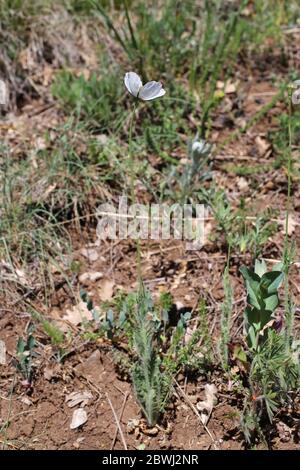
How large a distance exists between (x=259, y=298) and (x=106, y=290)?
32.3 inches

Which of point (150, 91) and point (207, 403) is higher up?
point (150, 91)

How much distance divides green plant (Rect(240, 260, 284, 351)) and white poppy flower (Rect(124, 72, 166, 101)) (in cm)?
62

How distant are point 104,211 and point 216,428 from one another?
115 centimetres

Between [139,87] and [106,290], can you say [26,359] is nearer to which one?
[106,290]

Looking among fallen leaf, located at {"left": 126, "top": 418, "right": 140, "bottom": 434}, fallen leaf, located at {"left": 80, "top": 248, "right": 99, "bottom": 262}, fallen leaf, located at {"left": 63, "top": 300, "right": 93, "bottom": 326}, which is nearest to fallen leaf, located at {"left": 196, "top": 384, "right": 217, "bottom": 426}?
fallen leaf, located at {"left": 126, "top": 418, "right": 140, "bottom": 434}

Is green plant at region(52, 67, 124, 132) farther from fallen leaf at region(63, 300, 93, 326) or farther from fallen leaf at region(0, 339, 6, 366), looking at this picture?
fallen leaf at region(0, 339, 6, 366)

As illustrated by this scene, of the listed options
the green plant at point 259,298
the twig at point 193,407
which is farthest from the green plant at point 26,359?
the green plant at point 259,298

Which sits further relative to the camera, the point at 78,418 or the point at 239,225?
the point at 239,225

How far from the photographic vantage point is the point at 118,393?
220 centimetres

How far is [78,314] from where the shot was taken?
2.49m

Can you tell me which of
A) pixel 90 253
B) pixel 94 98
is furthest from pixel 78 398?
pixel 94 98

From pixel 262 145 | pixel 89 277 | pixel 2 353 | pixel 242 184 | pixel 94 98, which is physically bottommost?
pixel 2 353

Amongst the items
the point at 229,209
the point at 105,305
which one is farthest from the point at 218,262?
the point at 105,305

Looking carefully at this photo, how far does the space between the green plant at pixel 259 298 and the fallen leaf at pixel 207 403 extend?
25 cm
